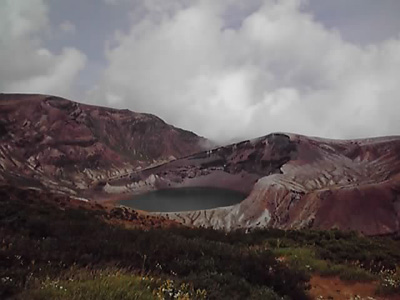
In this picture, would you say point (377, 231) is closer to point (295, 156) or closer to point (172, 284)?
point (295, 156)

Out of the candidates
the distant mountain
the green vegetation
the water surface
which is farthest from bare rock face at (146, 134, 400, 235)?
the green vegetation

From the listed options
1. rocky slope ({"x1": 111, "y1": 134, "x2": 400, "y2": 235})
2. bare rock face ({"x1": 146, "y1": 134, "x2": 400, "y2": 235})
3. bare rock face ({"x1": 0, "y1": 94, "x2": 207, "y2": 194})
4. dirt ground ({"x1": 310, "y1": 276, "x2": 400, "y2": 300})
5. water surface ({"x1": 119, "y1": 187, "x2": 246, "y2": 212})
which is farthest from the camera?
bare rock face ({"x1": 0, "y1": 94, "x2": 207, "y2": 194})

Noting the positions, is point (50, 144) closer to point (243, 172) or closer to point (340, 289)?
point (243, 172)

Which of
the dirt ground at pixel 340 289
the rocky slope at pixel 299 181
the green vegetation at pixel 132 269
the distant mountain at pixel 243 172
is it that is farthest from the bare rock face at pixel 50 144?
the dirt ground at pixel 340 289

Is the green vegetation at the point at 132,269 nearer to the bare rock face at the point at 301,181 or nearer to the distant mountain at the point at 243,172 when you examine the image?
the distant mountain at the point at 243,172

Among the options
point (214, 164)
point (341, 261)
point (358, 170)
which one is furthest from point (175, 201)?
point (341, 261)

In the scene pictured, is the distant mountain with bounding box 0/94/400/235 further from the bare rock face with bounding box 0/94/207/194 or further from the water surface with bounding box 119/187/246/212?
the water surface with bounding box 119/187/246/212
